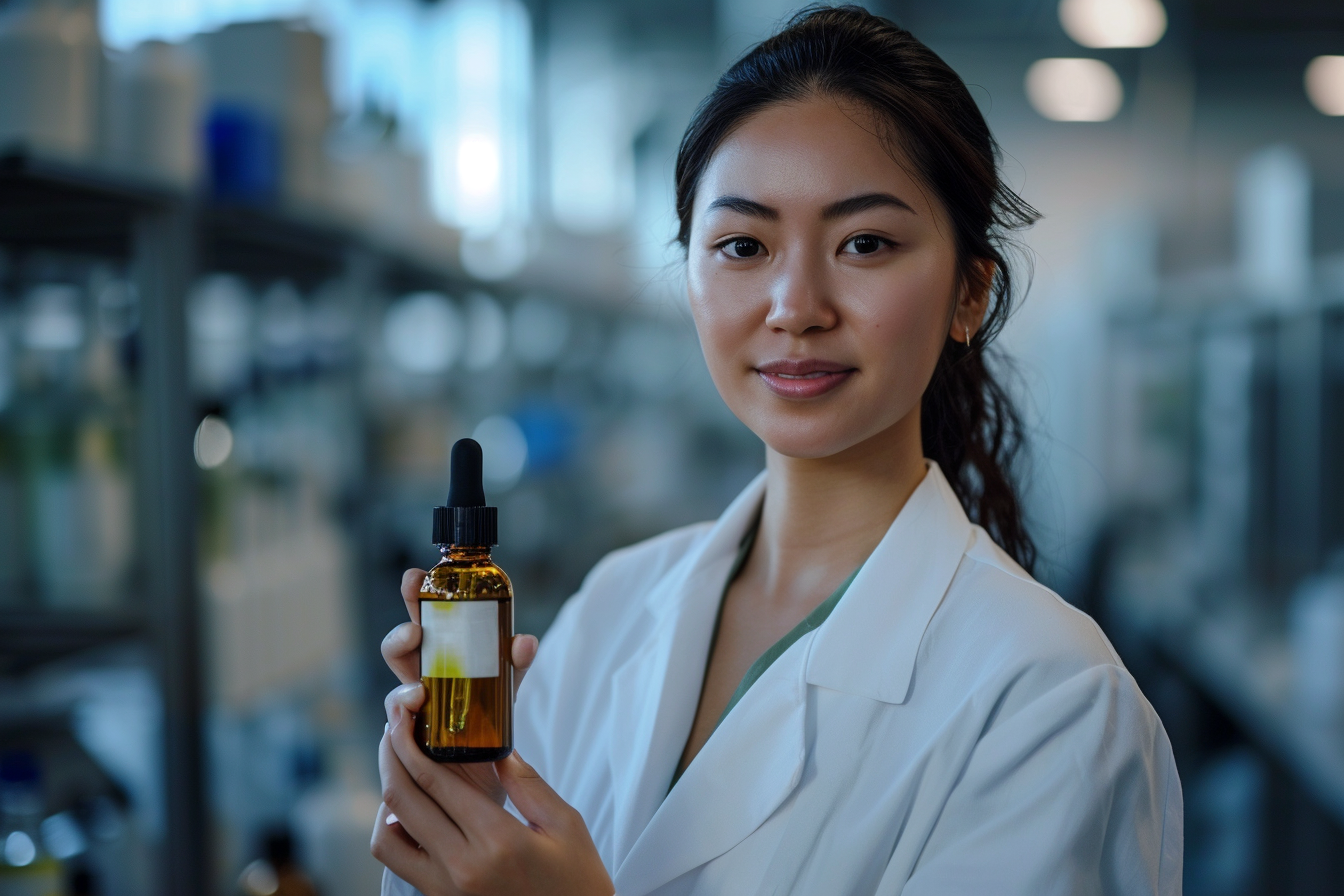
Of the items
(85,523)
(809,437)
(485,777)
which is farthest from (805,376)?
(85,523)

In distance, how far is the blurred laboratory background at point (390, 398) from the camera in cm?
139

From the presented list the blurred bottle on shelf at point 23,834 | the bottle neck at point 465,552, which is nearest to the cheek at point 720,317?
the bottle neck at point 465,552

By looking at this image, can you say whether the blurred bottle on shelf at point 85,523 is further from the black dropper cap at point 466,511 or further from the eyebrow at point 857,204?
the eyebrow at point 857,204

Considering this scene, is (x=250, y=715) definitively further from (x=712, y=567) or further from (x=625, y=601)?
(x=712, y=567)

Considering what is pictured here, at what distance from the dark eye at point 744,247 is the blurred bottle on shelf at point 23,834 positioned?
110 centimetres

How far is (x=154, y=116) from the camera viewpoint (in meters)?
1.39

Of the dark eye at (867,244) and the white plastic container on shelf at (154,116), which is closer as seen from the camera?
the dark eye at (867,244)

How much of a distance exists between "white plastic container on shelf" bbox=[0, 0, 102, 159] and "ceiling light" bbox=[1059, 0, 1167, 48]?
3.86 metres

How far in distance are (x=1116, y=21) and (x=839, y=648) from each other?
404 centimetres

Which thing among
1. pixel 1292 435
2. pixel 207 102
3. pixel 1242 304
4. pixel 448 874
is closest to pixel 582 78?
pixel 1242 304

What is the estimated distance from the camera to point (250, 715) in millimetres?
1935

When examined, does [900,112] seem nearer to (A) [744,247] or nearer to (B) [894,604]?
(A) [744,247]

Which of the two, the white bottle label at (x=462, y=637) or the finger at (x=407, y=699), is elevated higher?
the white bottle label at (x=462, y=637)

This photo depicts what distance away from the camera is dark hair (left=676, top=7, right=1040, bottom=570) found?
1.00 metres
